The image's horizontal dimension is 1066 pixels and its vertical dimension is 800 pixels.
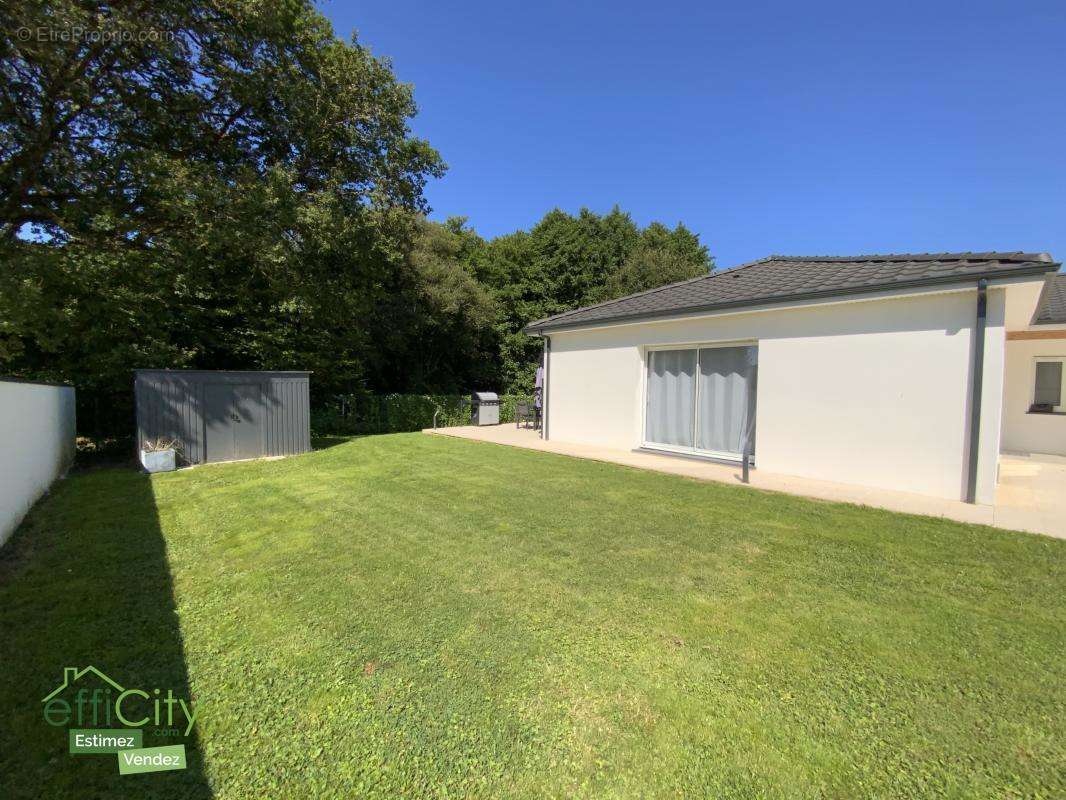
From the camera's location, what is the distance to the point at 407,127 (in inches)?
489

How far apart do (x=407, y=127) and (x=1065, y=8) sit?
12528 millimetres

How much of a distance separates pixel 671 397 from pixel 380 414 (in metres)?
9.54

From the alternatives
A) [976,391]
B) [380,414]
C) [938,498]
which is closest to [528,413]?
[380,414]

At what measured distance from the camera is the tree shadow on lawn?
1812 millimetres

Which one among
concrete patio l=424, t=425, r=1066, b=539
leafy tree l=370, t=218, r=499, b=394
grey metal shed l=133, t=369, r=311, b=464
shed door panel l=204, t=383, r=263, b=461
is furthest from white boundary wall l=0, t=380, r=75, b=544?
leafy tree l=370, t=218, r=499, b=394

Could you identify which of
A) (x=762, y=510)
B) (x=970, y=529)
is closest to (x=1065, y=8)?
(x=970, y=529)

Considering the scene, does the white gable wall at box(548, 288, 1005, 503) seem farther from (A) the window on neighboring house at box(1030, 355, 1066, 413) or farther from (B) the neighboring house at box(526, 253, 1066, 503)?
(A) the window on neighboring house at box(1030, 355, 1066, 413)

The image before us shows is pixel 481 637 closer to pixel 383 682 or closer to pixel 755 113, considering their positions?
pixel 383 682

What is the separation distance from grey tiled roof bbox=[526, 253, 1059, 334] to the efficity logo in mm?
8128

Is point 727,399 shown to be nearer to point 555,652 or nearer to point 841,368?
point 841,368

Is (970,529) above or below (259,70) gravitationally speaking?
below

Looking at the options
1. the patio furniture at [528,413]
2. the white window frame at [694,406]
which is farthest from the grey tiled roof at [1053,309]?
the patio furniture at [528,413]

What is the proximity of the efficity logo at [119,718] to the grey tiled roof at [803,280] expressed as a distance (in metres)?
8.13

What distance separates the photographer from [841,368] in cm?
685
